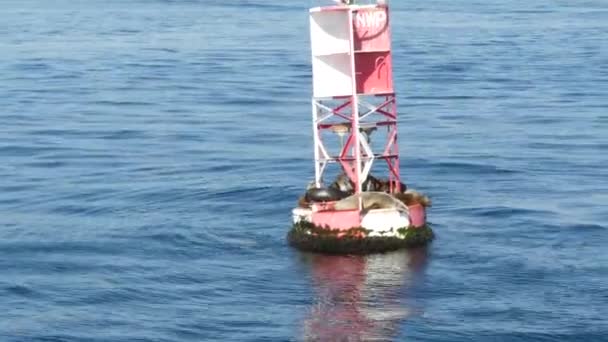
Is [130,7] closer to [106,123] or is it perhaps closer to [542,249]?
[106,123]

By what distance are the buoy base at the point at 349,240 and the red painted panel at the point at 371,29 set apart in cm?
632

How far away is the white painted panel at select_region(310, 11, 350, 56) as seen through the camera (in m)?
55.3

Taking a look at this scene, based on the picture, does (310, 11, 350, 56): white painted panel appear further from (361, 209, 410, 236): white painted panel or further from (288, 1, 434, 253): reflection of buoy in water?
(361, 209, 410, 236): white painted panel

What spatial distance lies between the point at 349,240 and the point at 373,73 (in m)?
6.01

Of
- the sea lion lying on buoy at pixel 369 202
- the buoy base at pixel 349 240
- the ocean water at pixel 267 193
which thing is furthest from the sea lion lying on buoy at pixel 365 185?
the ocean water at pixel 267 193

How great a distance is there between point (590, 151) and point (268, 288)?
29.4m

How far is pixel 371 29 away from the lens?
5566 cm

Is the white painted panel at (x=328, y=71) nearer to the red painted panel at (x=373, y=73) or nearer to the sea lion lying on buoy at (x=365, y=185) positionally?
the red painted panel at (x=373, y=73)

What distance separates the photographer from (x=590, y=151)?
77.1 m

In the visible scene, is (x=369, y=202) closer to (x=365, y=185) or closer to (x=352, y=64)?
(x=365, y=185)

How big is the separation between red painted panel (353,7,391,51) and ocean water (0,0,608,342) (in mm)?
7229

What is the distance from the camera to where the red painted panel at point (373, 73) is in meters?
56.2

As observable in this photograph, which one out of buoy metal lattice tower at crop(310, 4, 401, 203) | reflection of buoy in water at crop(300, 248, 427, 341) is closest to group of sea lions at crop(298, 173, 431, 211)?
buoy metal lattice tower at crop(310, 4, 401, 203)

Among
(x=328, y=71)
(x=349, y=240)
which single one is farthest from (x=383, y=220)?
(x=328, y=71)
